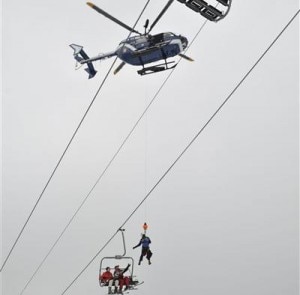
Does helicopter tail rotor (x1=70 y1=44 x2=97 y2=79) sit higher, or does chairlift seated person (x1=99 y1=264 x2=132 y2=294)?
helicopter tail rotor (x1=70 y1=44 x2=97 y2=79)

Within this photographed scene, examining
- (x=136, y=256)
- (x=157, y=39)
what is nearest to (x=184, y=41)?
(x=157, y=39)

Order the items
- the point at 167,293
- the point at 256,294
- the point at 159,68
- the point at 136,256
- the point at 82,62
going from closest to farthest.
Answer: the point at 159,68 → the point at 82,62 → the point at 256,294 → the point at 167,293 → the point at 136,256

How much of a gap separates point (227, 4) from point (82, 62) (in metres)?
6.56

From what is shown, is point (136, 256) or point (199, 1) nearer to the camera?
point (199, 1)

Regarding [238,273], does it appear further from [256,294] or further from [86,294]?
[86,294]

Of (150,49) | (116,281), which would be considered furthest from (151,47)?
(116,281)

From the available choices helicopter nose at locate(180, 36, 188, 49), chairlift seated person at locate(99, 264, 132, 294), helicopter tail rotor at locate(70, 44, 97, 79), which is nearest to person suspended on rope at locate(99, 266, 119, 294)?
chairlift seated person at locate(99, 264, 132, 294)

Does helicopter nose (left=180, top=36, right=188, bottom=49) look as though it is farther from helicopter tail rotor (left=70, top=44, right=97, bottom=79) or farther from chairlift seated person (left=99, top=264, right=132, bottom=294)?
chairlift seated person (left=99, top=264, right=132, bottom=294)

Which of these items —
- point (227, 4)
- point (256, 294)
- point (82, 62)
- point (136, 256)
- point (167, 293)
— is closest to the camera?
point (227, 4)

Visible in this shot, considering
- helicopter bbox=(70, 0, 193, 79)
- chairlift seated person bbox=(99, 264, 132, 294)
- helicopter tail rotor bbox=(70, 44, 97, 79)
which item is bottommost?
chairlift seated person bbox=(99, 264, 132, 294)

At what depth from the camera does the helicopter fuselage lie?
31.2ft

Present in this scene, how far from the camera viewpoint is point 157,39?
955 centimetres

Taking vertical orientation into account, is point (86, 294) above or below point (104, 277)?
above

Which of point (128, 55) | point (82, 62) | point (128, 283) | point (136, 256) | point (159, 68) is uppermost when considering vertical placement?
point (136, 256)
